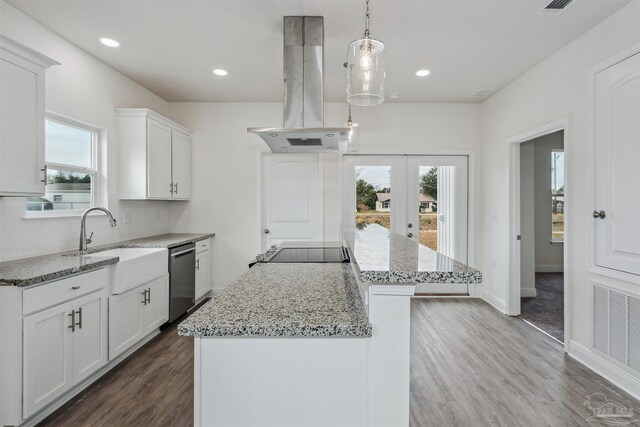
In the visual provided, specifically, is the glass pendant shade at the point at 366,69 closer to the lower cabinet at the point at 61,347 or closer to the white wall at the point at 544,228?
the lower cabinet at the point at 61,347

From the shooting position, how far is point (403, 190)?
469 centimetres

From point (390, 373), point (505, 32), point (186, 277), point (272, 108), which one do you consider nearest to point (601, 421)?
point (390, 373)

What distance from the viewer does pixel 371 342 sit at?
113 cm

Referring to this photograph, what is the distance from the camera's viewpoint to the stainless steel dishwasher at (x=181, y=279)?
3.43 meters

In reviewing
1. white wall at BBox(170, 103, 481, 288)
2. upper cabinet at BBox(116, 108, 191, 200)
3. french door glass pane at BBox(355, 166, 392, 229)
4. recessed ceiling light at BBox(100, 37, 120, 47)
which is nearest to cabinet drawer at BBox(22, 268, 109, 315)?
upper cabinet at BBox(116, 108, 191, 200)

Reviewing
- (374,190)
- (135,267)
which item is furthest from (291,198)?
(135,267)

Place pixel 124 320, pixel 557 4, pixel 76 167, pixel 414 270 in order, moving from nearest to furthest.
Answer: pixel 414 270 → pixel 557 4 → pixel 124 320 → pixel 76 167

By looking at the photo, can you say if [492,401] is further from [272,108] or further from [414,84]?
A: [272,108]

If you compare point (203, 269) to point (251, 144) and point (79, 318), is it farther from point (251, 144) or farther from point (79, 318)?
point (79, 318)

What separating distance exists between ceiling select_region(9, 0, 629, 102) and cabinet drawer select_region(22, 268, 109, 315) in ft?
6.34

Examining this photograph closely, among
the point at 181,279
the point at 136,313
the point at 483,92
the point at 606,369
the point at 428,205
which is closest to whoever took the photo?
the point at 606,369

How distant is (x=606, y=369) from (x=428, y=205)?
8.74 feet

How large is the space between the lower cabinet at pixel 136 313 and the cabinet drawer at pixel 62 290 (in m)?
0.22

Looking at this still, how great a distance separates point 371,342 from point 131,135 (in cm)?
346
